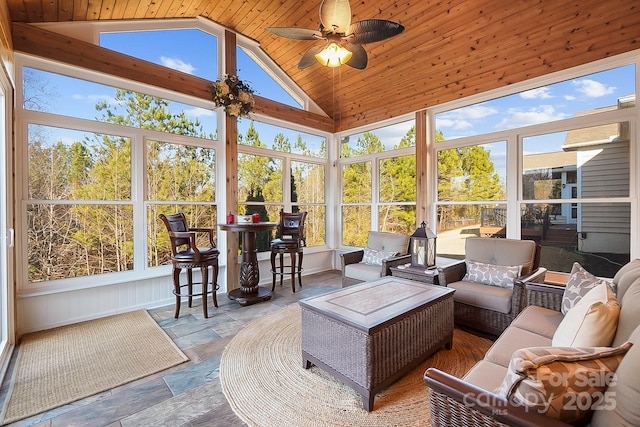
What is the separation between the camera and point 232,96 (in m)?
3.97

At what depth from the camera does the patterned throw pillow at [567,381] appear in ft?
2.98

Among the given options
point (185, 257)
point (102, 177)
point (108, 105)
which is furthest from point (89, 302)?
point (108, 105)

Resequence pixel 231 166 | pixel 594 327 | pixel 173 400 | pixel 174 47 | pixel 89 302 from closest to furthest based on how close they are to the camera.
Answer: pixel 594 327 < pixel 173 400 < pixel 89 302 < pixel 174 47 < pixel 231 166

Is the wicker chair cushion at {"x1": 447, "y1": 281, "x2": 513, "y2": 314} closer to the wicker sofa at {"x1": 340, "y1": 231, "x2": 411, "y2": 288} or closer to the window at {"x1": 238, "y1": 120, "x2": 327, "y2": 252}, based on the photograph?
the wicker sofa at {"x1": 340, "y1": 231, "x2": 411, "y2": 288}

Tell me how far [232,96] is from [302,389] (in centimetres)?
368

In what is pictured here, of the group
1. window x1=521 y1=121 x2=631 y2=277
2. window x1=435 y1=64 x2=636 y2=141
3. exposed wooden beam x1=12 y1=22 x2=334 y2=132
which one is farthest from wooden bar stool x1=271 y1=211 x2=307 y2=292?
window x1=521 y1=121 x2=631 y2=277

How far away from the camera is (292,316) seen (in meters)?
3.27

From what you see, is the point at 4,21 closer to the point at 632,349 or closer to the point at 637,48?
the point at 632,349

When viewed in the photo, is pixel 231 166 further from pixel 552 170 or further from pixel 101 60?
pixel 552 170

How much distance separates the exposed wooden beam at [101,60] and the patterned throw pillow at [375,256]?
2.86m

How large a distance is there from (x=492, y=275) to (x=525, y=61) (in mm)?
2608

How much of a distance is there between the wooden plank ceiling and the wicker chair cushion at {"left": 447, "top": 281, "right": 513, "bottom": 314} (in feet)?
8.62

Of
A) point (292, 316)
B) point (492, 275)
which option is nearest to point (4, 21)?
point (292, 316)

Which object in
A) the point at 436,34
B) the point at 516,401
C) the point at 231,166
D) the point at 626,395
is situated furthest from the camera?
the point at 231,166
